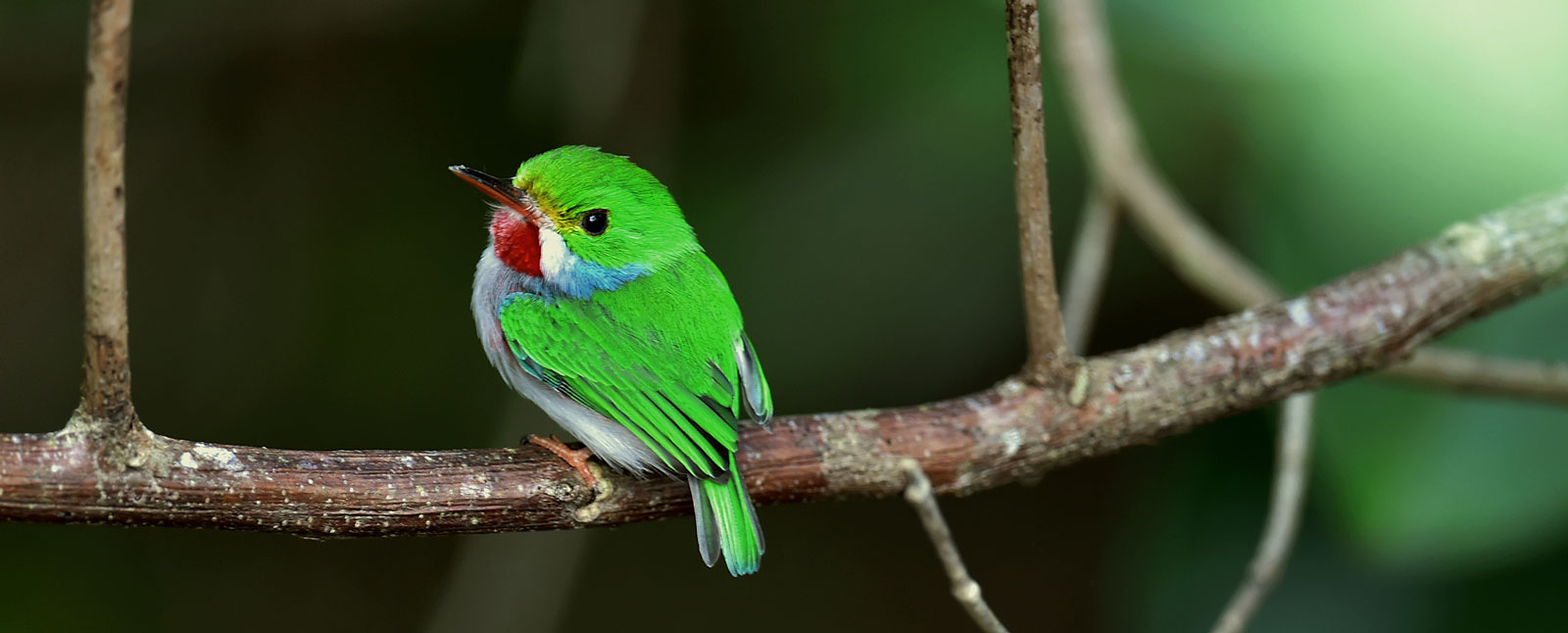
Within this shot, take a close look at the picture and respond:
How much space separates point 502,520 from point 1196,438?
2484 millimetres

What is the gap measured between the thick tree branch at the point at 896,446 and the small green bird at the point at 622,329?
110 millimetres

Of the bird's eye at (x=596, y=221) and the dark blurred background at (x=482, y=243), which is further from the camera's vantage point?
the dark blurred background at (x=482, y=243)

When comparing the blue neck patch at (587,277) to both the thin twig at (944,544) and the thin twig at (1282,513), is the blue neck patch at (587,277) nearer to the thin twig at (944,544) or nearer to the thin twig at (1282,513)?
the thin twig at (944,544)

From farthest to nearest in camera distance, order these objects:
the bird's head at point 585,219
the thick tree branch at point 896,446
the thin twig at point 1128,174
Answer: the thin twig at point 1128,174
the bird's head at point 585,219
the thick tree branch at point 896,446

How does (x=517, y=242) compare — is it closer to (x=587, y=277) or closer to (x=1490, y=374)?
(x=587, y=277)

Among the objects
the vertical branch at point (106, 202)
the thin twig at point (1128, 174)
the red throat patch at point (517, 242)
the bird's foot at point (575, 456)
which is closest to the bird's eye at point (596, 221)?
the red throat patch at point (517, 242)

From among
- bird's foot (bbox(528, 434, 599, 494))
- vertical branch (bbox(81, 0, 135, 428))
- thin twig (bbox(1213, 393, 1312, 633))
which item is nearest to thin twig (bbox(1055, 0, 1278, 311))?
thin twig (bbox(1213, 393, 1312, 633))

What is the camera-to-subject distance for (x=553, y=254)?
2393mm

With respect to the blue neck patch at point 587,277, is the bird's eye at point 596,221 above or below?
above

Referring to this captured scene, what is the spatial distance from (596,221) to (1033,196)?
784 mm

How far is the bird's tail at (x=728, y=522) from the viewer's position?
6.95 ft

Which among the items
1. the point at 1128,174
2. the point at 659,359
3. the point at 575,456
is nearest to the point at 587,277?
the point at 659,359

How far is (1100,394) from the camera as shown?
8.29ft

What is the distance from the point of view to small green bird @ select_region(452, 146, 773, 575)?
7.01 feet
